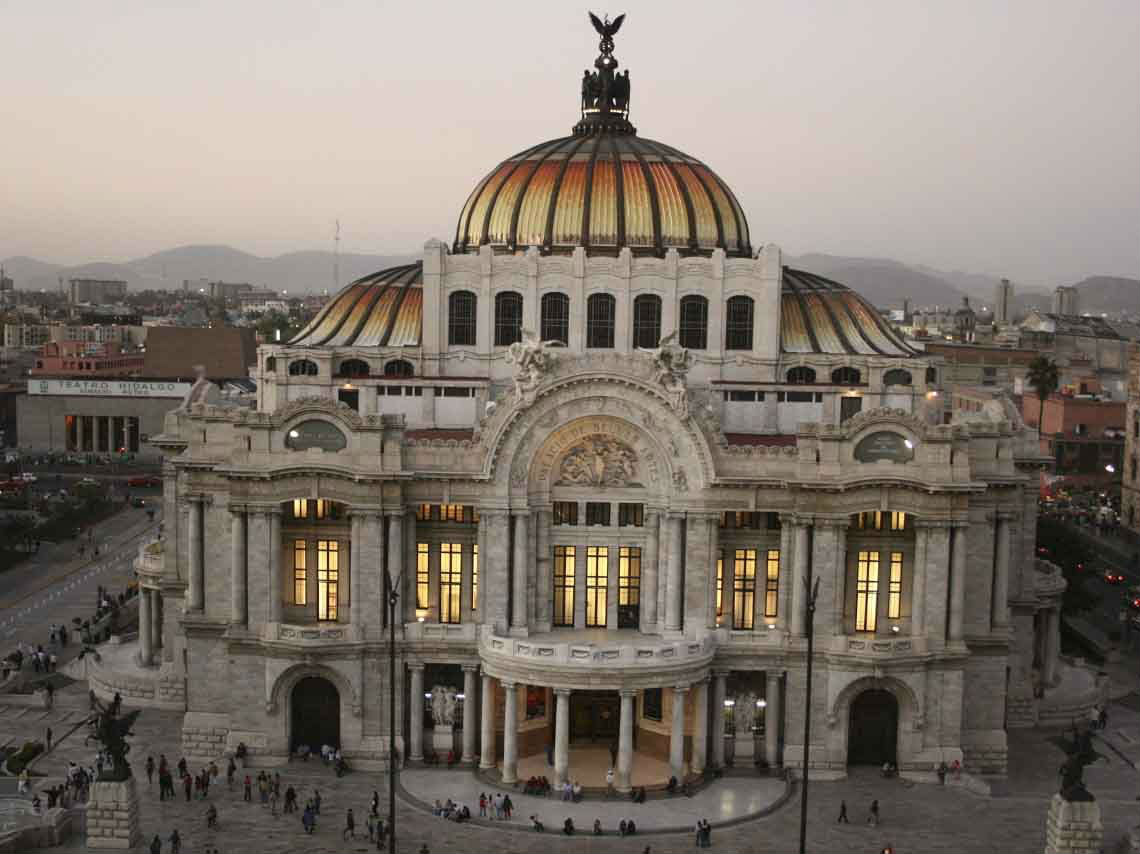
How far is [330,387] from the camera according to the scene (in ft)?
272

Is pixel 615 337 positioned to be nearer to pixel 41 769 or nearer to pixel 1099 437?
pixel 41 769

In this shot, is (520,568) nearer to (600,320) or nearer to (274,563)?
(274,563)

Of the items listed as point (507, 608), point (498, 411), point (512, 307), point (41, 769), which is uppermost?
point (512, 307)

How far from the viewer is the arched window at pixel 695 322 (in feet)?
274

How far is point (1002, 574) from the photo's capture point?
72.3 m

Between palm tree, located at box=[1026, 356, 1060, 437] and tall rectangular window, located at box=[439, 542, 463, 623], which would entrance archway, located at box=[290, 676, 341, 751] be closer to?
tall rectangular window, located at box=[439, 542, 463, 623]

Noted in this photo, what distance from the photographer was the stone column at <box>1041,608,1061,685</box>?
8181 cm

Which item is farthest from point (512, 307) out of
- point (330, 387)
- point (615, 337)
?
point (330, 387)

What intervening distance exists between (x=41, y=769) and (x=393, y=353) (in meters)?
29.5

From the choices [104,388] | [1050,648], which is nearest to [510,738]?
[1050,648]

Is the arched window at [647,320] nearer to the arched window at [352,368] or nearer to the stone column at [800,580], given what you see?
the arched window at [352,368]

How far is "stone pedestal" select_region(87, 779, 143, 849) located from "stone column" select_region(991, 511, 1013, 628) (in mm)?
41470

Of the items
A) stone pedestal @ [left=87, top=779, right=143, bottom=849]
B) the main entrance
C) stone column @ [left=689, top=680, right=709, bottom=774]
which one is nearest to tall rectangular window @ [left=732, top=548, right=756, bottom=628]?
stone column @ [left=689, top=680, right=709, bottom=774]

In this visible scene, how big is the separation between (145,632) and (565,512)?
91.3ft
